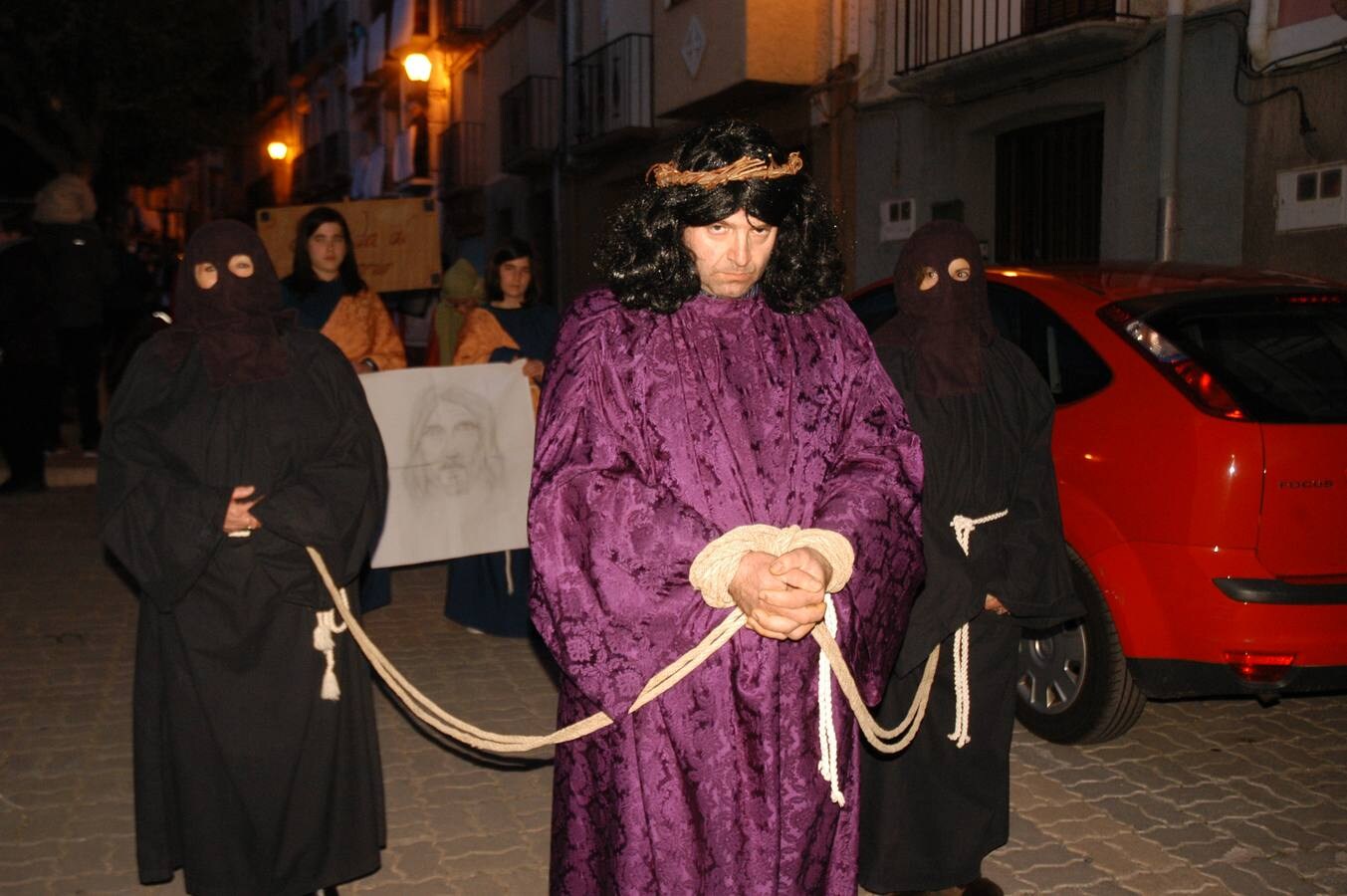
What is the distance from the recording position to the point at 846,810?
2615 millimetres

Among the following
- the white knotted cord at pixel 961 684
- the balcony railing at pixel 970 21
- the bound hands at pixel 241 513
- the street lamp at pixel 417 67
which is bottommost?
the white knotted cord at pixel 961 684

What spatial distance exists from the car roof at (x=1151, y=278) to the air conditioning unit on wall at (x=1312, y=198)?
449 cm

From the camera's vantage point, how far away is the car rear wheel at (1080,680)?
4828 millimetres

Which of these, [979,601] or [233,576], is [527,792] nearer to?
[233,576]

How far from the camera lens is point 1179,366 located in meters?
4.52

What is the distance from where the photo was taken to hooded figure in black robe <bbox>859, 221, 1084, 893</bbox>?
11.6ft

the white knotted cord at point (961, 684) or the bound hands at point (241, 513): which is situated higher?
the bound hands at point (241, 513)

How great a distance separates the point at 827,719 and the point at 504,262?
5019 mm

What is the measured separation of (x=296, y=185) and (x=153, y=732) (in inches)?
1663

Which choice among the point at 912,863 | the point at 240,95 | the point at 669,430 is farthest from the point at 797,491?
the point at 240,95

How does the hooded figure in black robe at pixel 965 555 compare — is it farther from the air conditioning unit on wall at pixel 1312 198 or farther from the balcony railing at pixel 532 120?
the balcony railing at pixel 532 120

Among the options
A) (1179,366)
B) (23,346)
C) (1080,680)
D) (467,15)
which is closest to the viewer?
(1179,366)

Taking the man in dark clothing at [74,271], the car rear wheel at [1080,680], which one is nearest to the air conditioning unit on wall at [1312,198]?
the car rear wheel at [1080,680]

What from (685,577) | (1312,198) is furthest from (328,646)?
(1312,198)
